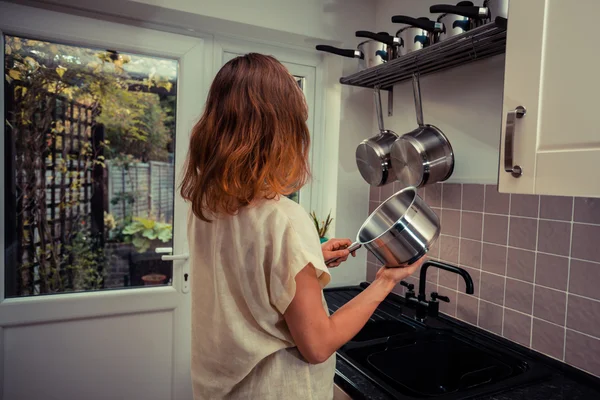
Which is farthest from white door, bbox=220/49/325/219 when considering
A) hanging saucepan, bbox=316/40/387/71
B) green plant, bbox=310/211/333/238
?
hanging saucepan, bbox=316/40/387/71

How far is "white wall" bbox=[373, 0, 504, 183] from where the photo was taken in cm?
134

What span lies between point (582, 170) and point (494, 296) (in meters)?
0.73

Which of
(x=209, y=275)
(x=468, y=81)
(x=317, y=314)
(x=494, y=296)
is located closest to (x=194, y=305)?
(x=209, y=275)

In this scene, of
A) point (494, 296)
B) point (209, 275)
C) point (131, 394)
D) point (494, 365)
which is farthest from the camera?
point (131, 394)

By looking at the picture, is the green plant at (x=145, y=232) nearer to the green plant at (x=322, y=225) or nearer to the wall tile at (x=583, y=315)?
the green plant at (x=322, y=225)

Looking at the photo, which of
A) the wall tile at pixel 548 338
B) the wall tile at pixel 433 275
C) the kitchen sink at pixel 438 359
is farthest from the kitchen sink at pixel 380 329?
the wall tile at pixel 548 338

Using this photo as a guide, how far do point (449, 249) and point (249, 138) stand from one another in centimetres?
105

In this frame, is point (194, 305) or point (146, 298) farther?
point (146, 298)

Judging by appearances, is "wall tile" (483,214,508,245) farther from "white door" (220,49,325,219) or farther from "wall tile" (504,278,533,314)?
"white door" (220,49,325,219)

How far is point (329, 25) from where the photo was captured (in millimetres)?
1812

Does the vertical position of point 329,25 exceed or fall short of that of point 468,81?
it exceeds it

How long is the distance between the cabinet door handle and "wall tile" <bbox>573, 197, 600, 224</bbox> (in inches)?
15.3

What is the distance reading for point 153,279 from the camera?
170 centimetres

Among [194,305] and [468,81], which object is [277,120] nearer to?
[194,305]
